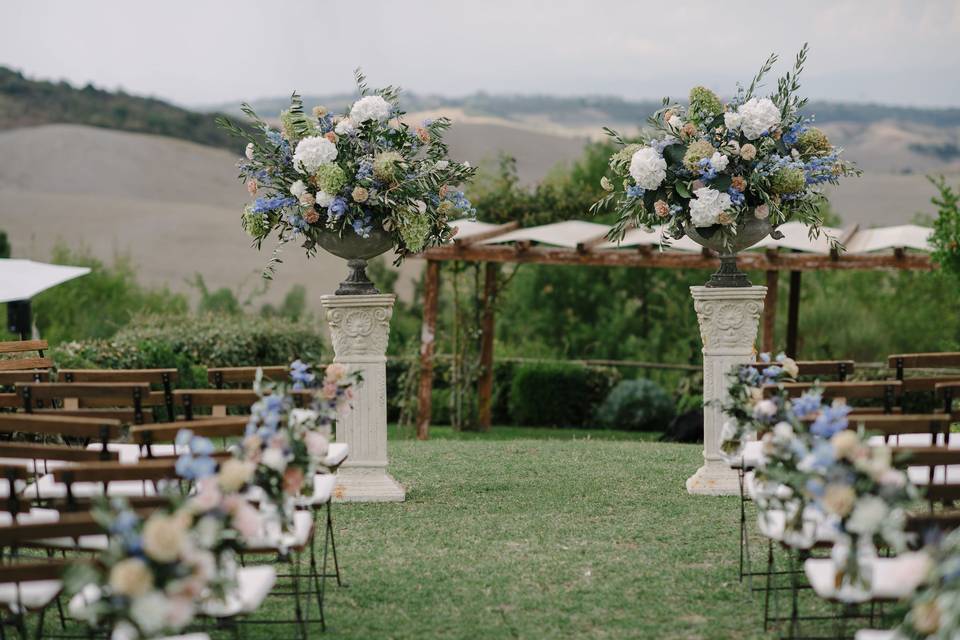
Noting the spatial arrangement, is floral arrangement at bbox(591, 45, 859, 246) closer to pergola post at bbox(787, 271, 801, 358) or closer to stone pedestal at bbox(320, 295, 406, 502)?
stone pedestal at bbox(320, 295, 406, 502)

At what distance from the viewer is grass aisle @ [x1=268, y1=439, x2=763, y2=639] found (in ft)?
16.8

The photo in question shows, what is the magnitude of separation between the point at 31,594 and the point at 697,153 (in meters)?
4.88

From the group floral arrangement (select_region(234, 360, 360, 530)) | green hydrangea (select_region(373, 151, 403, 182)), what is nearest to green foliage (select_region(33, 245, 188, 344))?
green hydrangea (select_region(373, 151, 403, 182))

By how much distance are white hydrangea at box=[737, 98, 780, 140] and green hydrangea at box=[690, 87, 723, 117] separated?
0.21 metres

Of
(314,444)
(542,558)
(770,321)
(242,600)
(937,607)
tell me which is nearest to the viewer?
(937,607)

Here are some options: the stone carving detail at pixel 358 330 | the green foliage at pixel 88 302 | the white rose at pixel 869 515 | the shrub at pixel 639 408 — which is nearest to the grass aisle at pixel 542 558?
the stone carving detail at pixel 358 330

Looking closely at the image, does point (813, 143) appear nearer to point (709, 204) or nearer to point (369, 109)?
point (709, 204)

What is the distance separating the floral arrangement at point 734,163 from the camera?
7383 millimetres

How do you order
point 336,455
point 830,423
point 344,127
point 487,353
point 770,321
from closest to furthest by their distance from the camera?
point 830,423 < point 336,455 < point 344,127 < point 770,321 < point 487,353

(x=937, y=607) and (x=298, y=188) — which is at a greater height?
(x=298, y=188)

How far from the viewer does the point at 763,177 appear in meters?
7.43

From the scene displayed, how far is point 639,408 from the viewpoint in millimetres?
17125

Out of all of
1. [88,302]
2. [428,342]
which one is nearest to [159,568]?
[428,342]

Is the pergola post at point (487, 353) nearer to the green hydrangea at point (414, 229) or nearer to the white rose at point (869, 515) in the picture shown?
the green hydrangea at point (414, 229)
